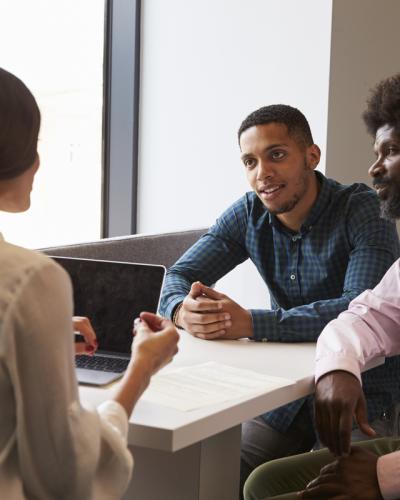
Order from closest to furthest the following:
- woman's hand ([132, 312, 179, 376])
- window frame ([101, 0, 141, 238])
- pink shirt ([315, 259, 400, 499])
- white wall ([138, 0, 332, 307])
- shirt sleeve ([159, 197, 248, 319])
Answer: woman's hand ([132, 312, 179, 376]), pink shirt ([315, 259, 400, 499]), shirt sleeve ([159, 197, 248, 319]), white wall ([138, 0, 332, 307]), window frame ([101, 0, 141, 238])

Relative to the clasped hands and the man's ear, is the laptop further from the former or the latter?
the man's ear

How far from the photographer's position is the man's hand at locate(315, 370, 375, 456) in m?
1.59

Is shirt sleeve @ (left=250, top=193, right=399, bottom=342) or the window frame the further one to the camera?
the window frame

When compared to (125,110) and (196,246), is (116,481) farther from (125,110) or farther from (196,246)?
(125,110)

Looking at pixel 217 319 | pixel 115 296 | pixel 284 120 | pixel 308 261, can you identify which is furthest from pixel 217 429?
pixel 284 120

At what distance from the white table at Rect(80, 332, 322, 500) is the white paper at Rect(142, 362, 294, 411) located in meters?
0.03

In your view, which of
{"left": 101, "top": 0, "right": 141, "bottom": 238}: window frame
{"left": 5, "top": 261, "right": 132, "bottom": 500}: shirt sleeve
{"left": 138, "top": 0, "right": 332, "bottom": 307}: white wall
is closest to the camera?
{"left": 5, "top": 261, "right": 132, "bottom": 500}: shirt sleeve

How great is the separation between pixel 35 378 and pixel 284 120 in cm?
162

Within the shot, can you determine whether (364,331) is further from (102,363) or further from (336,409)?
(102,363)

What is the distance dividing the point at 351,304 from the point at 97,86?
2.50 metres

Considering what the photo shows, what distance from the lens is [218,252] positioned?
2477mm

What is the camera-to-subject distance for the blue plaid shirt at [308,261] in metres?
2.05

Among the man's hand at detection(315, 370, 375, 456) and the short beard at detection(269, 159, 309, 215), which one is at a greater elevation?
the short beard at detection(269, 159, 309, 215)

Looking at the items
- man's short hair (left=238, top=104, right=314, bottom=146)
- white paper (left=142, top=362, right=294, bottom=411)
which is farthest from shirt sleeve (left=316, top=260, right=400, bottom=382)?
man's short hair (left=238, top=104, right=314, bottom=146)
